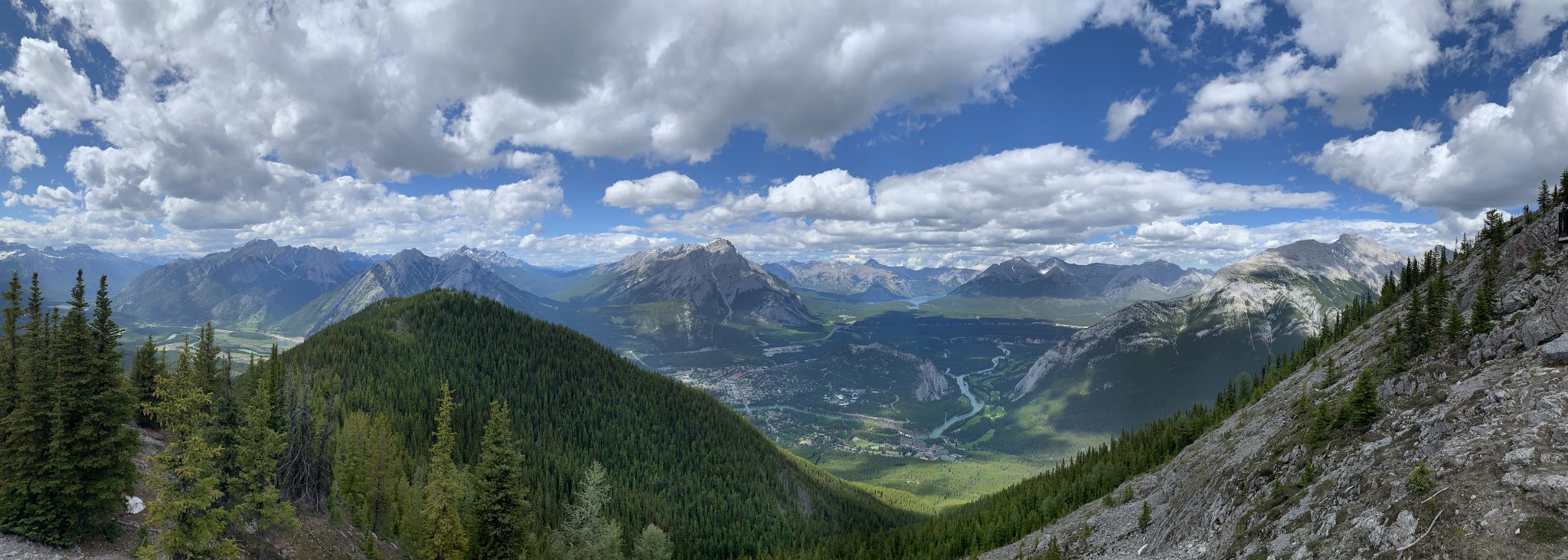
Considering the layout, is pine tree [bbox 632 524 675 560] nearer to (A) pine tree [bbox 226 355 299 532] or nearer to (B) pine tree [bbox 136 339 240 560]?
(A) pine tree [bbox 226 355 299 532]

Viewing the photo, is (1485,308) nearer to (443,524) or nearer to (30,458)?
(443,524)

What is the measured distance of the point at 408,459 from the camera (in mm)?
97562

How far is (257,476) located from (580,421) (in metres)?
112

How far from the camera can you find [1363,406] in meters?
38.9

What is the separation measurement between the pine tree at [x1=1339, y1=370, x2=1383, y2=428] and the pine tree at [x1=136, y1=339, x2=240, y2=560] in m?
76.6

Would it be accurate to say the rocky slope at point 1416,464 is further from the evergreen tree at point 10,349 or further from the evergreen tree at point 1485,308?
the evergreen tree at point 10,349

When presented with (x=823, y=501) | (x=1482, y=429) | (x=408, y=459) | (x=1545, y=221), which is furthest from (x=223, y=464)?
(x=823, y=501)

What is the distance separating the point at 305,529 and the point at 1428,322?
108665 mm

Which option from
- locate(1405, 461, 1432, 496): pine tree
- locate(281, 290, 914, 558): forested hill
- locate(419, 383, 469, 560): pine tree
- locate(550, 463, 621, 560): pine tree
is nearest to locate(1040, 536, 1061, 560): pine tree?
locate(1405, 461, 1432, 496): pine tree

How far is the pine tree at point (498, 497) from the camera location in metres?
47.2

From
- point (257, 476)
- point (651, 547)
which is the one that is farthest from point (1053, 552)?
point (257, 476)

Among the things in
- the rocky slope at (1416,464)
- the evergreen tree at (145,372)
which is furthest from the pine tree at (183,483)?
the rocky slope at (1416,464)

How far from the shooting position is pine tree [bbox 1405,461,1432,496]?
87.2 ft

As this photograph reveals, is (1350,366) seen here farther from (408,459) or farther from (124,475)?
(408,459)
